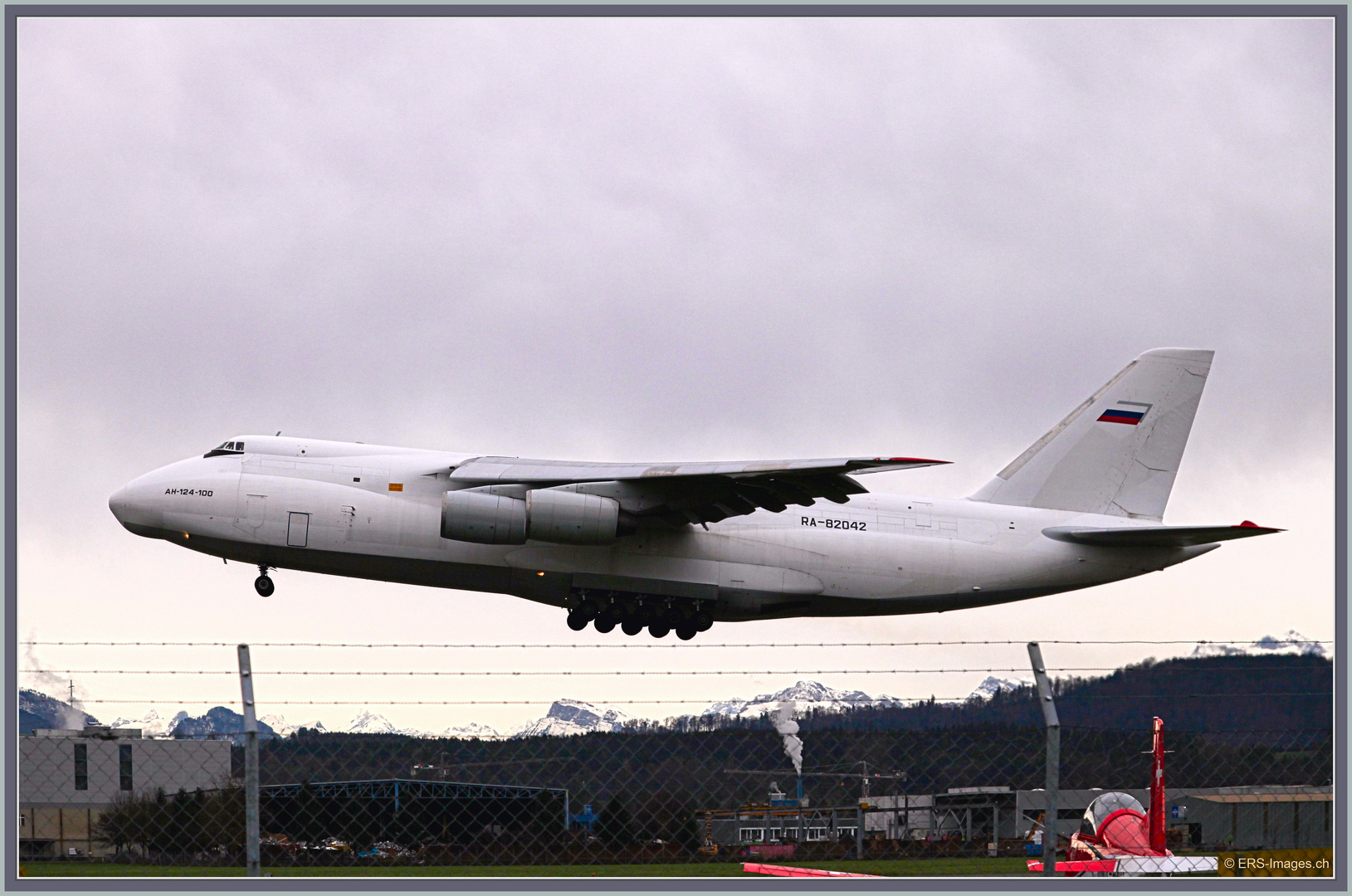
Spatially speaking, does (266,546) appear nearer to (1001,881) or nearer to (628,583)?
(628,583)

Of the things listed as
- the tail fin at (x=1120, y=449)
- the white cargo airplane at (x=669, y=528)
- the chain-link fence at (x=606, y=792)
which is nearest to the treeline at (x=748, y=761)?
the chain-link fence at (x=606, y=792)

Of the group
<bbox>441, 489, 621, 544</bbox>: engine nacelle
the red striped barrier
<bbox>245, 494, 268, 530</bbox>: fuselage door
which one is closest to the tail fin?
<bbox>441, 489, 621, 544</bbox>: engine nacelle

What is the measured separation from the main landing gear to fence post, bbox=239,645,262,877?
15393 millimetres

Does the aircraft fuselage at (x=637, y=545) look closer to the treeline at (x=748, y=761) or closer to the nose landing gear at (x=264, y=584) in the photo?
the nose landing gear at (x=264, y=584)

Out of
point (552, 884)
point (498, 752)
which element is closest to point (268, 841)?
point (498, 752)

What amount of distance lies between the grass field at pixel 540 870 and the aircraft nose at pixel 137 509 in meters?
14.2

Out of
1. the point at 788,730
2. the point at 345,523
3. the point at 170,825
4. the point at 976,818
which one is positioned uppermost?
the point at 345,523

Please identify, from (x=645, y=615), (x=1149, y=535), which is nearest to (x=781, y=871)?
(x=645, y=615)

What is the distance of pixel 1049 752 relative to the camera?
813 centimetres

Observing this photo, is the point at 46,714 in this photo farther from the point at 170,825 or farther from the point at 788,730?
the point at 788,730

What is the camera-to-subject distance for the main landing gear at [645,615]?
76.4ft

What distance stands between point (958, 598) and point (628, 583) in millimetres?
5691

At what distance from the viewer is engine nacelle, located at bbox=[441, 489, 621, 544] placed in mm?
21188

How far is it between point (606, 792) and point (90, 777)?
3.11 m
